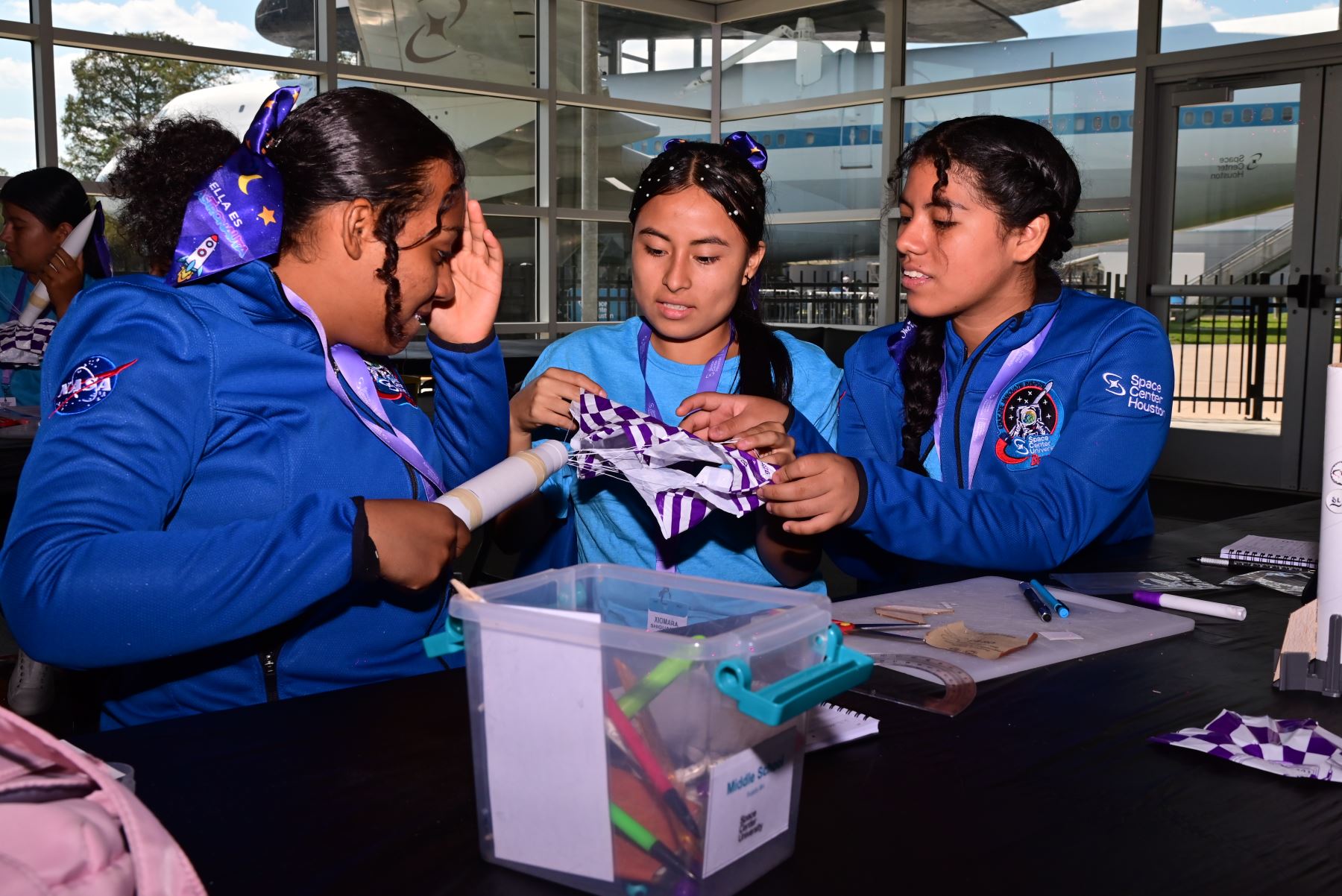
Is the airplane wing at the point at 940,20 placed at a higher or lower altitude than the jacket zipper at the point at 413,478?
higher

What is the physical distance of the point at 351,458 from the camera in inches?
57.3

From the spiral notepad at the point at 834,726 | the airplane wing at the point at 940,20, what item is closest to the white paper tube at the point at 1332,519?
the spiral notepad at the point at 834,726

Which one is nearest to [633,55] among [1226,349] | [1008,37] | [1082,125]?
[1008,37]

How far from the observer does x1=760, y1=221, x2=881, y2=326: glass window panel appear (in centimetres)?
977

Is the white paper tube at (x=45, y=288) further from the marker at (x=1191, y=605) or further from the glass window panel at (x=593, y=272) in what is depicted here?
the glass window panel at (x=593, y=272)

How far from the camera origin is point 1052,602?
4.98 ft

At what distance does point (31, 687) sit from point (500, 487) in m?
2.61

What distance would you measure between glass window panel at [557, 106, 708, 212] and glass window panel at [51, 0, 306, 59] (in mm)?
2181

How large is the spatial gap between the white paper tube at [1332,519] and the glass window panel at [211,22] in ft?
26.5

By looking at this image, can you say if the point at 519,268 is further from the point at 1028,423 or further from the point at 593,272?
the point at 1028,423

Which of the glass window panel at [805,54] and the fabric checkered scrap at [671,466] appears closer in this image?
the fabric checkered scrap at [671,466]

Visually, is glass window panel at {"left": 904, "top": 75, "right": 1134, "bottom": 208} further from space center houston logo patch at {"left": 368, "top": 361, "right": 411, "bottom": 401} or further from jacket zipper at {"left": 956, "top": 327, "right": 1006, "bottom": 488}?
space center houston logo patch at {"left": 368, "top": 361, "right": 411, "bottom": 401}

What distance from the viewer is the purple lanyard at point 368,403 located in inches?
57.1

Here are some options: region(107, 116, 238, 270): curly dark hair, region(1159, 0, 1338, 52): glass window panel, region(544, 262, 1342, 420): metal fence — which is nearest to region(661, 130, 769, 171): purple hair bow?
region(107, 116, 238, 270): curly dark hair
